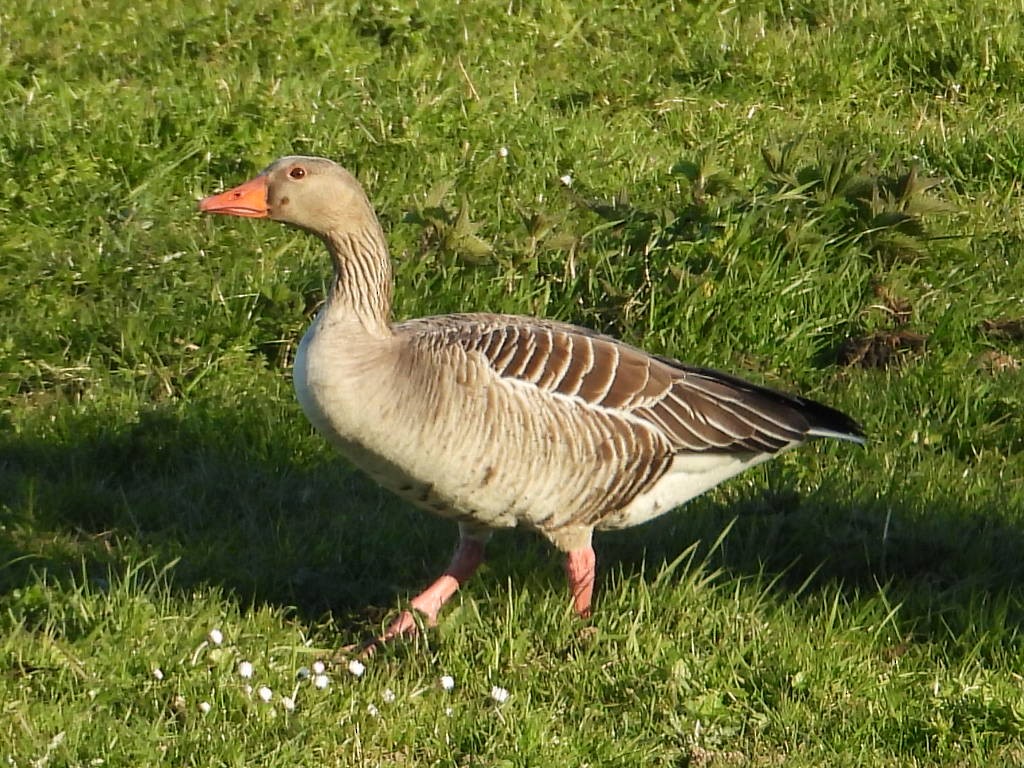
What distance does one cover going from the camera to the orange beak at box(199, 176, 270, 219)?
4.53m

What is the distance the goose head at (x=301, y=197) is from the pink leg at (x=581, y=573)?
1158 millimetres

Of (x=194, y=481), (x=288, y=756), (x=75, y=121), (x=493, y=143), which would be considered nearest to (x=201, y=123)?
(x=75, y=121)

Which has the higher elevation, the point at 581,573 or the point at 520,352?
the point at 520,352

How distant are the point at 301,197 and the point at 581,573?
4.45 feet

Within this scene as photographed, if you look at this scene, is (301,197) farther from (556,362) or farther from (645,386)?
(645,386)

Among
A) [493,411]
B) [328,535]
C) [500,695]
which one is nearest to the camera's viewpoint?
[500,695]

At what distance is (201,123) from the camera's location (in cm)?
734

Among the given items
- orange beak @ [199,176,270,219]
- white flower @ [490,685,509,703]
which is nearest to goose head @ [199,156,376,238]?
orange beak @ [199,176,270,219]

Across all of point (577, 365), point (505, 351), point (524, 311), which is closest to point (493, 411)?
point (505, 351)

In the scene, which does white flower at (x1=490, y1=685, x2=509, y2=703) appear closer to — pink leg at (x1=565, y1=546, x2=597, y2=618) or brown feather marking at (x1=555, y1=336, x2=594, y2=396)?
pink leg at (x1=565, y1=546, x2=597, y2=618)

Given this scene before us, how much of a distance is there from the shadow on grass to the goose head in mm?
1086

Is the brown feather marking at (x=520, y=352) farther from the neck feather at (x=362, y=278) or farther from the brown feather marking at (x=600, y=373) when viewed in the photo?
the neck feather at (x=362, y=278)

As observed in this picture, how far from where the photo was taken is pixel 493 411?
448 cm

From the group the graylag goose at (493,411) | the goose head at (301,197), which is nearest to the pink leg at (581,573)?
the graylag goose at (493,411)
